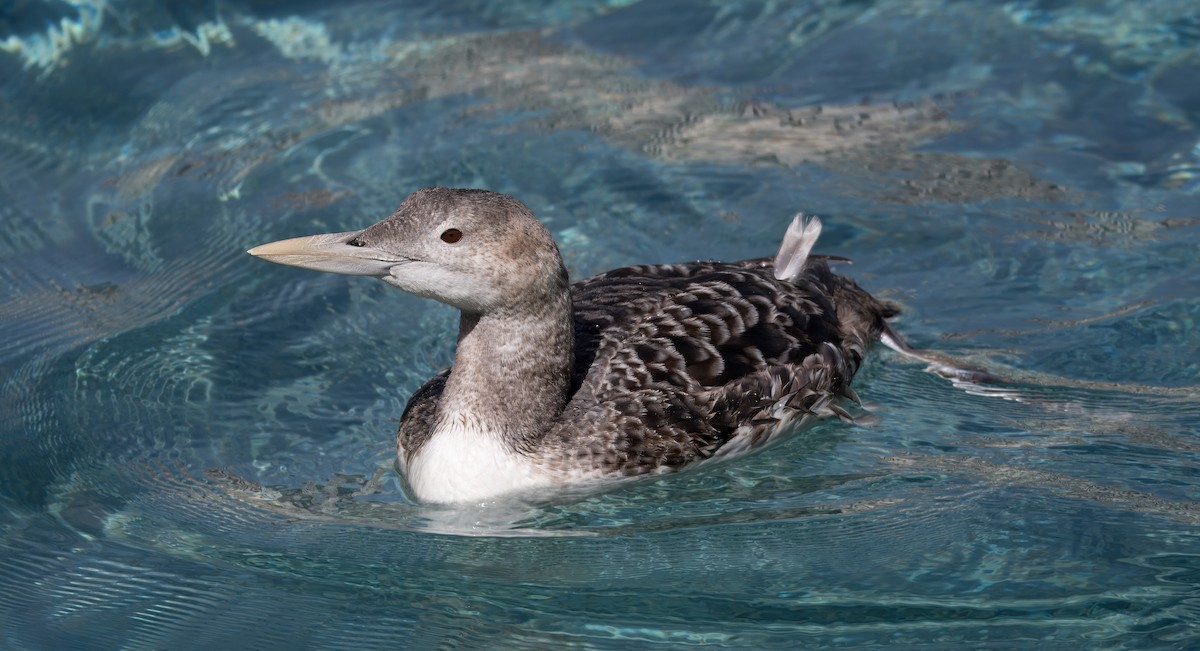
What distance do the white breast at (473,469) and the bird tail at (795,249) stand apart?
1.82 m

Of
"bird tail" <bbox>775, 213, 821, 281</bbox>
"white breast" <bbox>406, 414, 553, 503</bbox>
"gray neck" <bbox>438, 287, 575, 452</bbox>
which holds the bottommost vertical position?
"white breast" <bbox>406, 414, 553, 503</bbox>

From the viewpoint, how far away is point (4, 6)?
10617mm

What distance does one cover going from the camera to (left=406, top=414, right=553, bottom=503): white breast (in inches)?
235

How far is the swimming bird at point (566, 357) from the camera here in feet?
18.8

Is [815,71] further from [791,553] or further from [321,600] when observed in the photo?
[321,600]

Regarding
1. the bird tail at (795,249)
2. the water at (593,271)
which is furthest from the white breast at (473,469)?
the bird tail at (795,249)

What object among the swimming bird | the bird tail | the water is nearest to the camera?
the water

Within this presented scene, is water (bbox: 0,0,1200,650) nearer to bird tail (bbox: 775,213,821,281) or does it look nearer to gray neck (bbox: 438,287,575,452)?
gray neck (bbox: 438,287,575,452)

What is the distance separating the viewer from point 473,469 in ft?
19.6

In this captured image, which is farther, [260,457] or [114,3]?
[114,3]

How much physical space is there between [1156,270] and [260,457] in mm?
4883

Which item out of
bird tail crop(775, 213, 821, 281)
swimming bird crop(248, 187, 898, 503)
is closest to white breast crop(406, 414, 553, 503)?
swimming bird crop(248, 187, 898, 503)

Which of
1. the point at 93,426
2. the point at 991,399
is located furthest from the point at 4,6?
the point at 991,399

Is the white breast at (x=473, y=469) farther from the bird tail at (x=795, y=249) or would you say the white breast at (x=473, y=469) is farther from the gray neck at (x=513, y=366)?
the bird tail at (x=795, y=249)
